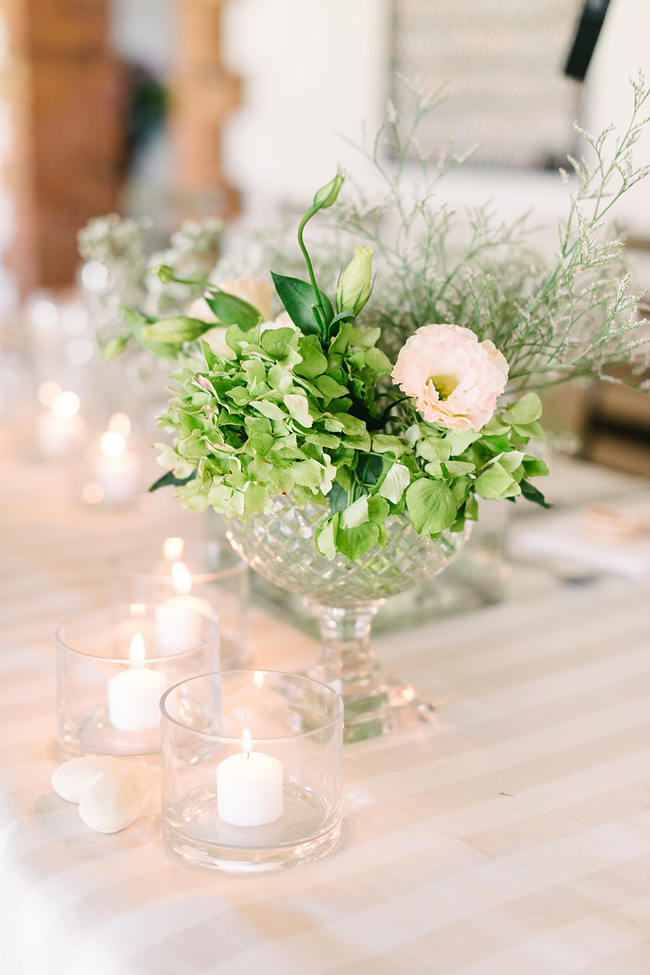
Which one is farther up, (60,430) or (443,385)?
(443,385)

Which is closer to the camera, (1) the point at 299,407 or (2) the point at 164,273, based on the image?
(1) the point at 299,407

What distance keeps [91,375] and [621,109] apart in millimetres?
1583

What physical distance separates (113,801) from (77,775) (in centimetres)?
5

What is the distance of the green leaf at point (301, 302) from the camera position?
772 millimetres

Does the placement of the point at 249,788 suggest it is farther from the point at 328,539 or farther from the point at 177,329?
the point at 177,329

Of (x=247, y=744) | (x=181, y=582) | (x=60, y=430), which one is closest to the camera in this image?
(x=247, y=744)

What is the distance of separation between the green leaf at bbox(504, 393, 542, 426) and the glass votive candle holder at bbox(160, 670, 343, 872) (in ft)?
0.77

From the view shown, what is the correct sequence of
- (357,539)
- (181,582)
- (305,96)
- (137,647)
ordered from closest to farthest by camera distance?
(357,539)
(137,647)
(181,582)
(305,96)

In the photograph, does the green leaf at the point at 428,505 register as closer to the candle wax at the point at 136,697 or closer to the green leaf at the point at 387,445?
the green leaf at the point at 387,445

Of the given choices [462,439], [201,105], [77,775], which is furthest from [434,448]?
[201,105]

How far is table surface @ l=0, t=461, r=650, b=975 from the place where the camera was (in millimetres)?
622

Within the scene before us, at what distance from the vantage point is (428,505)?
2.52 ft

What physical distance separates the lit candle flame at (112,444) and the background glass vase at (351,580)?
0.62 metres

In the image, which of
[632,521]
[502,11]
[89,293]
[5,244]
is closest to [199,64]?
[5,244]
